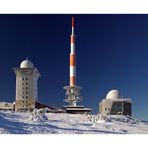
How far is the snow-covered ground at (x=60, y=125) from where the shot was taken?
27031 mm

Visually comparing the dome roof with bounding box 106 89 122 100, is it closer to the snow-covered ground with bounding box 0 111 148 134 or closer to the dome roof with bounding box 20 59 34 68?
the dome roof with bounding box 20 59 34 68

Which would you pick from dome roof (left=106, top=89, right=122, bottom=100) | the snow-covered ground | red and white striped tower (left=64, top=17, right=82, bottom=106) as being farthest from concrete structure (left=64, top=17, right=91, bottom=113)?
the snow-covered ground

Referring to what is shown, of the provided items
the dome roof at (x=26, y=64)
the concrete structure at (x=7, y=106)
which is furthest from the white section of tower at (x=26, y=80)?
the concrete structure at (x=7, y=106)

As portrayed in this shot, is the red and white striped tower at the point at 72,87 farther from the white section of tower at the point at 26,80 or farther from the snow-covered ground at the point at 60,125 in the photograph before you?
the snow-covered ground at the point at 60,125

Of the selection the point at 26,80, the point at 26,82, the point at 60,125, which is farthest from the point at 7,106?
the point at 60,125

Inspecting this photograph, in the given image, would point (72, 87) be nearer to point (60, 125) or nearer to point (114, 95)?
point (114, 95)

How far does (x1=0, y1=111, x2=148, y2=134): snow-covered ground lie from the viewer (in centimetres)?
2703

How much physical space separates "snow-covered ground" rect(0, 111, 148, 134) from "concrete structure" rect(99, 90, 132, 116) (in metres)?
12.1

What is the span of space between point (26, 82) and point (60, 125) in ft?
71.4

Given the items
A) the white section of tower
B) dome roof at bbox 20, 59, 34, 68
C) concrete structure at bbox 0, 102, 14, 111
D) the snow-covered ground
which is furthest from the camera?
the white section of tower

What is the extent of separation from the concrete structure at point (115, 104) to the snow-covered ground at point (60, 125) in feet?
39.7

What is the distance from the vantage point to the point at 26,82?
167 ft
